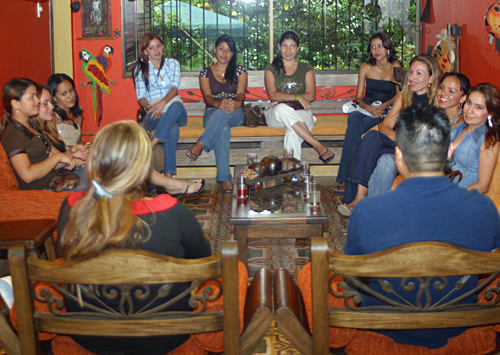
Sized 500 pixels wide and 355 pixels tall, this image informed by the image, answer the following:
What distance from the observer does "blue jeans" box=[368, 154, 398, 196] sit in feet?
12.2

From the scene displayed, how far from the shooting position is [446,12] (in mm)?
5410

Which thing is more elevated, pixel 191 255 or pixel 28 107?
pixel 28 107

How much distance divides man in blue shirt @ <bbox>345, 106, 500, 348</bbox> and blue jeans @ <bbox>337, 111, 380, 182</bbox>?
10.1 ft

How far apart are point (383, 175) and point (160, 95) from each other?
7.59 feet

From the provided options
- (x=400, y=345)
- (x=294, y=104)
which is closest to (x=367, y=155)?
(x=294, y=104)

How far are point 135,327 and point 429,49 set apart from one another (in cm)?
521

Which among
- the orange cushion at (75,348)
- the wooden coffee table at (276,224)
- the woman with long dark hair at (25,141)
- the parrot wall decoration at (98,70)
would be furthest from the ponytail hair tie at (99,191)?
the parrot wall decoration at (98,70)

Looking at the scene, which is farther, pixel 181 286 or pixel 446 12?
pixel 446 12

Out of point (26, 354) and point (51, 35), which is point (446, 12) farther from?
point (26, 354)

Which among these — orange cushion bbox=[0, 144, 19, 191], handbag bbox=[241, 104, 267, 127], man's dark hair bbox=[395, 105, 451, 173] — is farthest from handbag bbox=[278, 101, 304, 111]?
man's dark hair bbox=[395, 105, 451, 173]

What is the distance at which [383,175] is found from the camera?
3760mm

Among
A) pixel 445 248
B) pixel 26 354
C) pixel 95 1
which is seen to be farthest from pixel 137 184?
pixel 95 1

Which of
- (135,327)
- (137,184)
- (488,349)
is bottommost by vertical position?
(488,349)

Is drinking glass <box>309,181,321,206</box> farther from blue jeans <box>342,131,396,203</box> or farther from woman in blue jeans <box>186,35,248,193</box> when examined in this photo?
woman in blue jeans <box>186,35,248,193</box>
